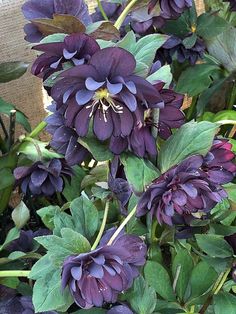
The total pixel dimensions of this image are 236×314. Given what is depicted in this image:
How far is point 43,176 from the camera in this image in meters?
0.62

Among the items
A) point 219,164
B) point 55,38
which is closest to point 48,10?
point 55,38

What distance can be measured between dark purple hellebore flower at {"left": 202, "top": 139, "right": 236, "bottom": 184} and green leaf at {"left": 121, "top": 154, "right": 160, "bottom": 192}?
1.6 inches

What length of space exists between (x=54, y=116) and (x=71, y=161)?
40mm

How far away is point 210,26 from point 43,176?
0.29 metres

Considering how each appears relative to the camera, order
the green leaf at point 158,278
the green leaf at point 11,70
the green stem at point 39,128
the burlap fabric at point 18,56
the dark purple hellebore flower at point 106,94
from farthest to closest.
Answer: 1. the burlap fabric at point 18,56
2. the green leaf at point 11,70
3. the green stem at point 39,128
4. the green leaf at point 158,278
5. the dark purple hellebore flower at point 106,94

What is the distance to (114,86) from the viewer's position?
0.43m

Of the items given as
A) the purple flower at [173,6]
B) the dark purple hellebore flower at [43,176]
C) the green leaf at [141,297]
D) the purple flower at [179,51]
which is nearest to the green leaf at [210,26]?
the purple flower at [179,51]

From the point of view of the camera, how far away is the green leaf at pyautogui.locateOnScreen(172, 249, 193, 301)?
54 centimetres

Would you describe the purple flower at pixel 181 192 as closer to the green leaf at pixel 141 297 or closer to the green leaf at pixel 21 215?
the green leaf at pixel 141 297

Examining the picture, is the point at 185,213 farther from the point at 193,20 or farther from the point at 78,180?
the point at 193,20

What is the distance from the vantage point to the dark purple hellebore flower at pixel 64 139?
489 millimetres

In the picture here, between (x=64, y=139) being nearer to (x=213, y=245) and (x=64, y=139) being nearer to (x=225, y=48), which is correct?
(x=213, y=245)

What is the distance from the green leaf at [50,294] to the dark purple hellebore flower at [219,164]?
143 mm

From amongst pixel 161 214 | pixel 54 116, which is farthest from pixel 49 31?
pixel 161 214
